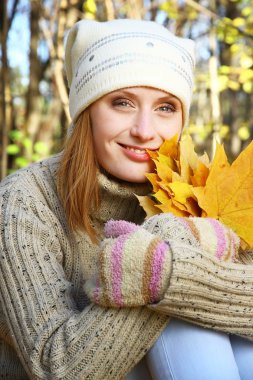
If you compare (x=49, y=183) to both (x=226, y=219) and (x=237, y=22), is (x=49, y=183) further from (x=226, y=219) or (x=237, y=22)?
(x=237, y=22)

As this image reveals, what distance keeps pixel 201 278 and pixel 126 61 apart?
75 cm

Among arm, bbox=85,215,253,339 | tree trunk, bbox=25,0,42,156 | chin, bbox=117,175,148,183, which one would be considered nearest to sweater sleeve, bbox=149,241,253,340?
arm, bbox=85,215,253,339

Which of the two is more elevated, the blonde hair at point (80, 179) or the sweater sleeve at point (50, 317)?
the blonde hair at point (80, 179)

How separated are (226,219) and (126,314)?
0.38 metres

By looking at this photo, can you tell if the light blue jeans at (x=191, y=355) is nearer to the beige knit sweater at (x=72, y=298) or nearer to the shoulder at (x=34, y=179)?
the beige knit sweater at (x=72, y=298)

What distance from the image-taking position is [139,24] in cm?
201

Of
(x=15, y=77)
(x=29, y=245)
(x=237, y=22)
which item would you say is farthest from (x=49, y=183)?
(x=15, y=77)

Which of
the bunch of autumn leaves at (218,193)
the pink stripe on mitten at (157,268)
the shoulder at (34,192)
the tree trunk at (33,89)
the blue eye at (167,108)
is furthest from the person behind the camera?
the tree trunk at (33,89)

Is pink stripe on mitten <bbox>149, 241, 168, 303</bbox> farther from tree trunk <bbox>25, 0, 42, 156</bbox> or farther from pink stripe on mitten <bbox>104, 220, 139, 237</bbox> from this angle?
tree trunk <bbox>25, 0, 42, 156</bbox>

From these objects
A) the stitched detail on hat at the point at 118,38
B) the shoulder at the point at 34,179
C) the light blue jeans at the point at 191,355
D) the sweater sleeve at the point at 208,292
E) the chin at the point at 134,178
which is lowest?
the light blue jeans at the point at 191,355

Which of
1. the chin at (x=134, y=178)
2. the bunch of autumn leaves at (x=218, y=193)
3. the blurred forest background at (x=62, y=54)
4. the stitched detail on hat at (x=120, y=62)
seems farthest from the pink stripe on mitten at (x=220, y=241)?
the blurred forest background at (x=62, y=54)

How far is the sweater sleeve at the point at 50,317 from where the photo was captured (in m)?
1.48

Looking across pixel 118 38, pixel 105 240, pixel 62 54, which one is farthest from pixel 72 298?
pixel 62 54

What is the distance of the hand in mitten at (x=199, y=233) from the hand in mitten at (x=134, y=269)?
0.06 metres
